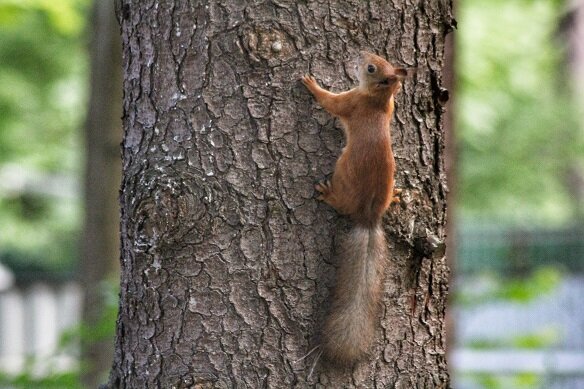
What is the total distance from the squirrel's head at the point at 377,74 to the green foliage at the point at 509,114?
6.90 m

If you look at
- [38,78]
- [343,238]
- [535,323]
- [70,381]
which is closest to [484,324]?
[535,323]

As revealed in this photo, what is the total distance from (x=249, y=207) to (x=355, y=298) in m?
0.31

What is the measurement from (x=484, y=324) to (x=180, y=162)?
11246mm

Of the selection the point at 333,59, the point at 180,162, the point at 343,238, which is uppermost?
the point at 333,59

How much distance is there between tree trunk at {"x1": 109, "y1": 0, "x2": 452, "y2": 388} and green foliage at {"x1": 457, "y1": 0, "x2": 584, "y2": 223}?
6.95 m

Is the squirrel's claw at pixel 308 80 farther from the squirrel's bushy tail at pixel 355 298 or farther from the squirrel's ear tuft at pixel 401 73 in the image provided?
the squirrel's bushy tail at pixel 355 298

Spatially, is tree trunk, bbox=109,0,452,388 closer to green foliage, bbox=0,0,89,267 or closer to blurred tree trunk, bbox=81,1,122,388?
blurred tree trunk, bbox=81,1,122,388

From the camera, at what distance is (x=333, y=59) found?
6.31 feet

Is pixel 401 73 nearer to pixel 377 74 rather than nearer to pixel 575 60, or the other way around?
pixel 377 74

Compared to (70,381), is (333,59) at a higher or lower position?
higher

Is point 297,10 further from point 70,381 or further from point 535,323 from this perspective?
point 535,323

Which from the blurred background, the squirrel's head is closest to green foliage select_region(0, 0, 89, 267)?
the blurred background

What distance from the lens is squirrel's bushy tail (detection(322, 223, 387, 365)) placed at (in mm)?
1850

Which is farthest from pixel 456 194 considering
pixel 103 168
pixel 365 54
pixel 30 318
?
pixel 30 318
